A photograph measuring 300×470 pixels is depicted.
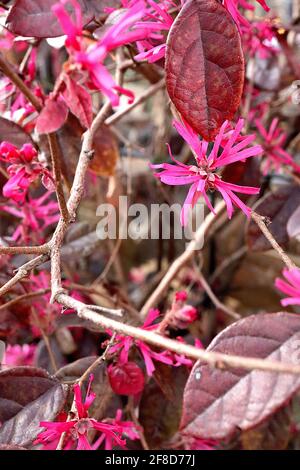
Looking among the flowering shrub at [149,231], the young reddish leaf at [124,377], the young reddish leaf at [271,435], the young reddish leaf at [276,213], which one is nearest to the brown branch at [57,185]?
the flowering shrub at [149,231]

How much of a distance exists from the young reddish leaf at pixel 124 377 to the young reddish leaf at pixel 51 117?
0.98 ft

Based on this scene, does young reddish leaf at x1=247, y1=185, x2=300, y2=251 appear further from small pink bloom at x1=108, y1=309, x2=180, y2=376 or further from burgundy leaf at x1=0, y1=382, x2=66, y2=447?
burgundy leaf at x1=0, y1=382, x2=66, y2=447

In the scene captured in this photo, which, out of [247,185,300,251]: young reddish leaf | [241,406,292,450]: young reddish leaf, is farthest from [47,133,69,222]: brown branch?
[241,406,292,450]: young reddish leaf

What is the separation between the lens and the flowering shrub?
430 millimetres

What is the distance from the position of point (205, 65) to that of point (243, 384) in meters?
0.26

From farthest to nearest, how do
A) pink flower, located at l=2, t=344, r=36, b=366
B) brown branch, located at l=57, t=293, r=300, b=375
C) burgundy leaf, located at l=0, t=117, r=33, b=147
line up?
1. pink flower, located at l=2, t=344, r=36, b=366
2. burgundy leaf, located at l=0, t=117, r=33, b=147
3. brown branch, located at l=57, t=293, r=300, b=375

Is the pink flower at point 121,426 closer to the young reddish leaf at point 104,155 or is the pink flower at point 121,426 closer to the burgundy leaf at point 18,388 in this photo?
the burgundy leaf at point 18,388

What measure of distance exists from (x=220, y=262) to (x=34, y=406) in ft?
2.44

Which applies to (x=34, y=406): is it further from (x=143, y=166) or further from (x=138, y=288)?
(x=143, y=166)

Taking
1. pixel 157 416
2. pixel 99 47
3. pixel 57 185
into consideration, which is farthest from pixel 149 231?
pixel 99 47

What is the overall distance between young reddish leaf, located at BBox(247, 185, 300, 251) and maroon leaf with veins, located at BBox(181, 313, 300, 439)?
0.33 meters

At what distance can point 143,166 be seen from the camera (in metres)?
1.44

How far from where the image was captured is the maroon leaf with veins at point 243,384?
413 millimetres

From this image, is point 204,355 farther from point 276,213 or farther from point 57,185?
point 276,213
